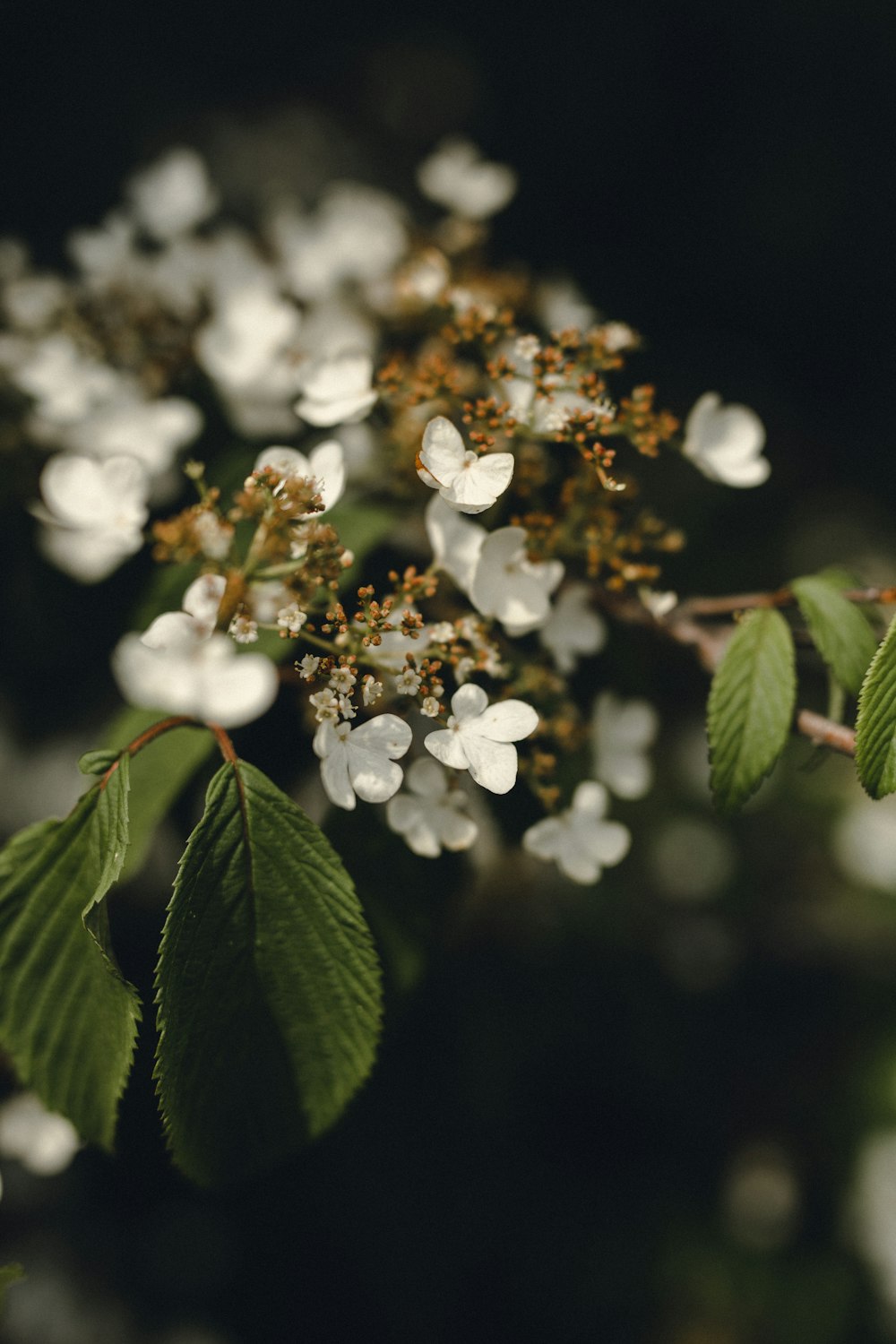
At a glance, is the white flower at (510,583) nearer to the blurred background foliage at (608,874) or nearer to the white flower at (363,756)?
the white flower at (363,756)

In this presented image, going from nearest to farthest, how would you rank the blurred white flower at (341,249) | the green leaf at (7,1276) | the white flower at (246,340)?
the green leaf at (7,1276) < the white flower at (246,340) < the blurred white flower at (341,249)

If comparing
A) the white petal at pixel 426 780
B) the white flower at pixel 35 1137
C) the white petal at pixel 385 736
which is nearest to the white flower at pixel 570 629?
the white petal at pixel 426 780

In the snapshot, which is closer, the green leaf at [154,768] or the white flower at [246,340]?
the green leaf at [154,768]

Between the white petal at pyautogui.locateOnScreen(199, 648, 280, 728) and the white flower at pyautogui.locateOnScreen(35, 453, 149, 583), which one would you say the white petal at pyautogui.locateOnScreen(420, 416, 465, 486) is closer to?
the white petal at pyautogui.locateOnScreen(199, 648, 280, 728)

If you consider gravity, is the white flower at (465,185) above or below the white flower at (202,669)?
above

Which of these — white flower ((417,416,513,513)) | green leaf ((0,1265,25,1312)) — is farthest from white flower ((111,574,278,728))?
green leaf ((0,1265,25,1312))

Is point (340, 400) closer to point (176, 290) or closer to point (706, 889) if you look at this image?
point (176, 290)

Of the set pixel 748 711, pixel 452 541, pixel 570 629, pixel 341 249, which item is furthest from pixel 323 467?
pixel 341 249
